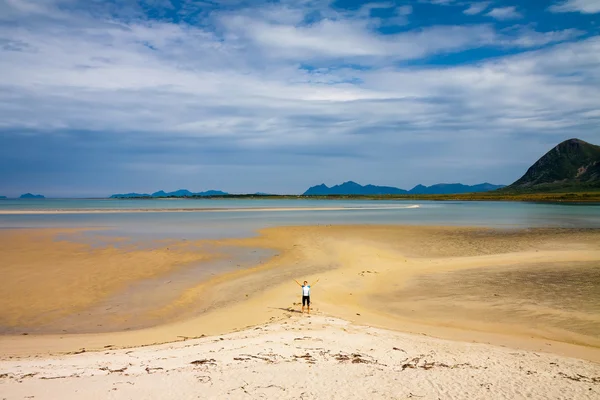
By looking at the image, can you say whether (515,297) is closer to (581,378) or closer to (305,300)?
(581,378)

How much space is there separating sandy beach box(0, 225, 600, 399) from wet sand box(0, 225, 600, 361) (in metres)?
0.09

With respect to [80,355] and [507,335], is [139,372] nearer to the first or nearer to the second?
[80,355]

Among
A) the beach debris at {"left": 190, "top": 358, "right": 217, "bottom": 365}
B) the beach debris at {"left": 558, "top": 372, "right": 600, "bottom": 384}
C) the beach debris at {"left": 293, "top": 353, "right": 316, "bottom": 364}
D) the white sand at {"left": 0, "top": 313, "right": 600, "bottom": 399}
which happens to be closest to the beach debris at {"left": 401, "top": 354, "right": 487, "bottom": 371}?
the white sand at {"left": 0, "top": 313, "right": 600, "bottom": 399}

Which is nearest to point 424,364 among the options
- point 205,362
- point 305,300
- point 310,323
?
point 310,323

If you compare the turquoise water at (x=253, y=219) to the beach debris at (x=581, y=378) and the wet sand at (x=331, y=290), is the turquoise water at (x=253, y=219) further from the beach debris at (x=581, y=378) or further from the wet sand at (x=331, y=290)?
the beach debris at (x=581, y=378)

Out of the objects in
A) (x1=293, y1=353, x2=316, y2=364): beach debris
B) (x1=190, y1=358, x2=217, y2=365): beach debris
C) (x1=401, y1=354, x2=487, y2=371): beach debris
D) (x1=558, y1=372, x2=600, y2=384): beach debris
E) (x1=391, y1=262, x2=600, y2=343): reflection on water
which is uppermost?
(x1=190, y1=358, x2=217, y2=365): beach debris

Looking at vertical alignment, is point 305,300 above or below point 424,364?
above

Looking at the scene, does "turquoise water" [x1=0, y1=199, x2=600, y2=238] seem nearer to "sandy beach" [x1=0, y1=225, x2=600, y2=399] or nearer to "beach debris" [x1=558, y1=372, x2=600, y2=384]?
"sandy beach" [x1=0, y1=225, x2=600, y2=399]

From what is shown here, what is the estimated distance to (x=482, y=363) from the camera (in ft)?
31.4

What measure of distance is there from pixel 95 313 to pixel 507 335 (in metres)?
13.0

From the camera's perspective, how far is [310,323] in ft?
41.6

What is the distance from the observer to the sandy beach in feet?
27.6

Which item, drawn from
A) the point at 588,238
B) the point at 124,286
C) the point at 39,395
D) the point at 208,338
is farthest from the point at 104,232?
the point at 588,238

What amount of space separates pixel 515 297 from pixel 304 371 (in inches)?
423
